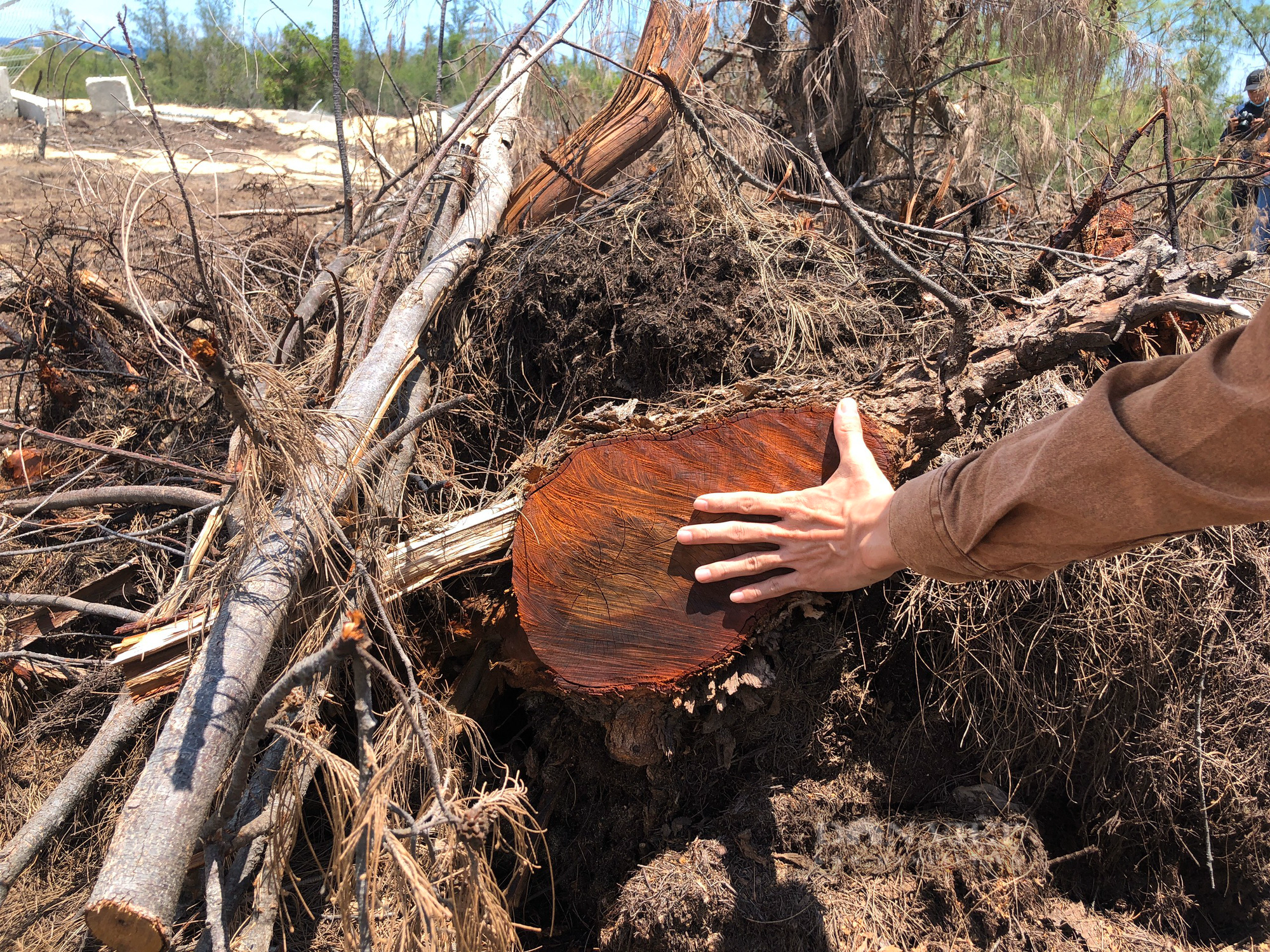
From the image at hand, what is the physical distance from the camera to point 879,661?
2227 mm

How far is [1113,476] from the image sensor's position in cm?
111

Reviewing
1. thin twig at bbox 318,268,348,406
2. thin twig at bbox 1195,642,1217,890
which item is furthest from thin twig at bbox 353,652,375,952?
thin twig at bbox 1195,642,1217,890

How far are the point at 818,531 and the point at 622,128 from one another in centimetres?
205

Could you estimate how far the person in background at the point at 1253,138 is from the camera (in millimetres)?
3430

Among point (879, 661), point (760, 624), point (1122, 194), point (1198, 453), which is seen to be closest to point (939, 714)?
point (879, 661)

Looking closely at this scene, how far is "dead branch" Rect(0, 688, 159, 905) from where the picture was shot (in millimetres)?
1942

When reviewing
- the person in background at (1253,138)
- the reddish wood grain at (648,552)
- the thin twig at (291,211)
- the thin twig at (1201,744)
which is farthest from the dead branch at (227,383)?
the person in background at (1253,138)

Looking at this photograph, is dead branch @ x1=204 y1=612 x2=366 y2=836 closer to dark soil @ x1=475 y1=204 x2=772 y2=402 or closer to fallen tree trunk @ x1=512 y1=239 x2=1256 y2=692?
fallen tree trunk @ x1=512 y1=239 x2=1256 y2=692

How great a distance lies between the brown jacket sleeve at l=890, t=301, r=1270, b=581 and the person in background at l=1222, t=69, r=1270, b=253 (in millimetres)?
2824

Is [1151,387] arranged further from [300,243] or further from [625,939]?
[300,243]

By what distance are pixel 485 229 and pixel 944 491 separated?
211 centimetres

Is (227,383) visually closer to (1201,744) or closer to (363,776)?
(363,776)

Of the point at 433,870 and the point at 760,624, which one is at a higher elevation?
the point at 760,624

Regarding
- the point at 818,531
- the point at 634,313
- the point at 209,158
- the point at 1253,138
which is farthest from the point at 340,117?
the point at 1253,138
